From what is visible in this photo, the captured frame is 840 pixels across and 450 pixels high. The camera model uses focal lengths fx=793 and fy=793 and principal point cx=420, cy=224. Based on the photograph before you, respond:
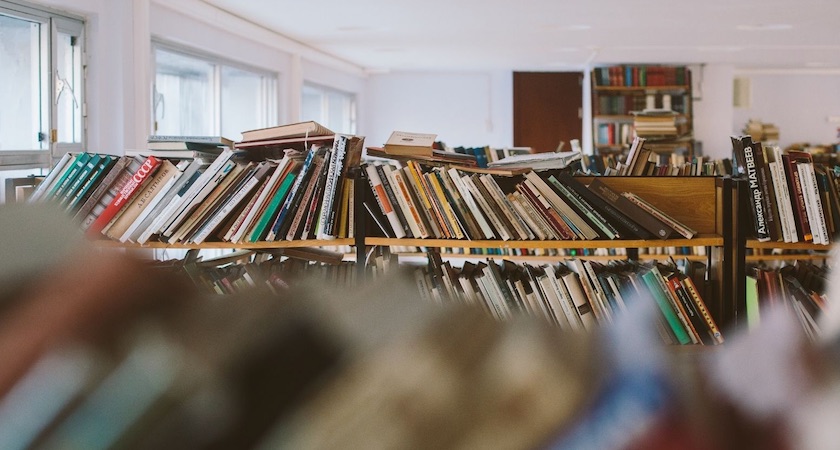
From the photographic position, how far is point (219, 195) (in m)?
2.67

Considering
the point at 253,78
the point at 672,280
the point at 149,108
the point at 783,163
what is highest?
the point at 253,78

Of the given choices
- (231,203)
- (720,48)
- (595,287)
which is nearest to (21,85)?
(231,203)

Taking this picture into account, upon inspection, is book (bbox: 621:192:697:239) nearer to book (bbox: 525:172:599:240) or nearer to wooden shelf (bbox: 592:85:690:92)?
book (bbox: 525:172:599:240)

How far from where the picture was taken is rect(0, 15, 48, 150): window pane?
4695 millimetres

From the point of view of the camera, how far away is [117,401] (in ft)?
0.88

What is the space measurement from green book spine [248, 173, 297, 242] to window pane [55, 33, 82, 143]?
3218 mm

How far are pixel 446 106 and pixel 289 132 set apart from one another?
10.5 m

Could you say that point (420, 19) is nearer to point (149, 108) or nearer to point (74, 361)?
point (149, 108)

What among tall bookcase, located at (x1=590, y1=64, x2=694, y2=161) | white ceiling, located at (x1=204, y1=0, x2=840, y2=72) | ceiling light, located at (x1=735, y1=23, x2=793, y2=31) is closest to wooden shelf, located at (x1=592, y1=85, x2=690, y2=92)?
tall bookcase, located at (x1=590, y1=64, x2=694, y2=161)

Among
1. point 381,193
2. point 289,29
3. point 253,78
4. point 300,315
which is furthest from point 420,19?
point 300,315

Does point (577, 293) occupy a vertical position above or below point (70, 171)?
below

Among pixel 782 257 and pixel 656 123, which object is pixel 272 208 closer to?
pixel 782 257

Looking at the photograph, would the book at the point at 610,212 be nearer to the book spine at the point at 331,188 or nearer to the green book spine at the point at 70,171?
the book spine at the point at 331,188

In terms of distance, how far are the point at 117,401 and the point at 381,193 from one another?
2.43m
